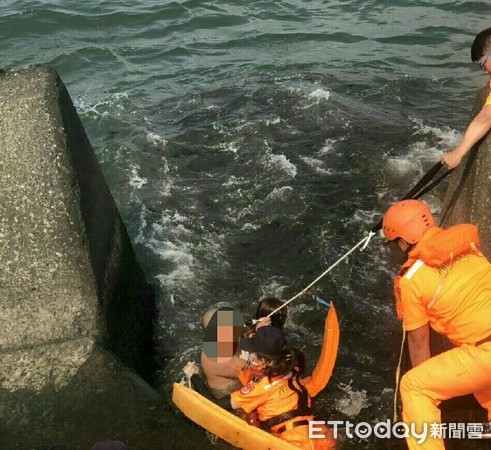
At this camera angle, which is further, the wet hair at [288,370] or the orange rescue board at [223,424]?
the wet hair at [288,370]

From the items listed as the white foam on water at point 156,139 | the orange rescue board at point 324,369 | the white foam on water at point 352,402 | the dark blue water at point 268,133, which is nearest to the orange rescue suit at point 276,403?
the orange rescue board at point 324,369

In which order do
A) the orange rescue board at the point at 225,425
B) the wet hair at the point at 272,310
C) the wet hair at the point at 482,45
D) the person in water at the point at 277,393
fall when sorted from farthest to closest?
1. the wet hair at the point at 272,310
2. the wet hair at the point at 482,45
3. the person in water at the point at 277,393
4. the orange rescue board at the point at 225,425

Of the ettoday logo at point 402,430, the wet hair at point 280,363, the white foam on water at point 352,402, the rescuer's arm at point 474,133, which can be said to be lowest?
the white foam on water at point 352,402

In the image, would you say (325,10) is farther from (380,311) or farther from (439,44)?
(380,311)

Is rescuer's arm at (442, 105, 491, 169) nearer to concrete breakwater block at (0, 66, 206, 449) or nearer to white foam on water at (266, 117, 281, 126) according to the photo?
concrete breakwater block at (0, 66, 206, 449)

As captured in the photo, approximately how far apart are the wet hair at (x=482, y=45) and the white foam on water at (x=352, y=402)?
2.91 m

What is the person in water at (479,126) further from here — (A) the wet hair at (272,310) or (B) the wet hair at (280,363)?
(B) the wet hair at (280,363)

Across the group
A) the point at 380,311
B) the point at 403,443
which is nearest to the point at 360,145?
the point at 380,311

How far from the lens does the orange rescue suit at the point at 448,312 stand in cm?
378

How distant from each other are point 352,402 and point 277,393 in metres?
1.01

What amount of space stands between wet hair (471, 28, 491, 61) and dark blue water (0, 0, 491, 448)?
245 cm

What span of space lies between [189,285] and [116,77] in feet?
22.8

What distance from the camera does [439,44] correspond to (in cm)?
1273

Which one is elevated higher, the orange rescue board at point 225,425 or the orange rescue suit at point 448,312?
the orange rescue suit at point 448,312
